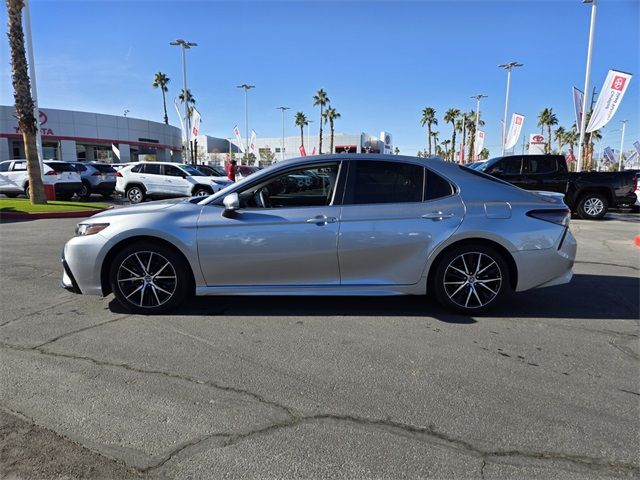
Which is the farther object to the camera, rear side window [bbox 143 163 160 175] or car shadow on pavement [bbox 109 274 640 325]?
rear side window [bbox 143 163 160 175]

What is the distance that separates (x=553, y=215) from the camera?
185 inches

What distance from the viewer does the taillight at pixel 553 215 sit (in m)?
4.68

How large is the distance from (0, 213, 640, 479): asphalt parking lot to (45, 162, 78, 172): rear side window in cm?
1476

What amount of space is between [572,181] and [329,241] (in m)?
12.5

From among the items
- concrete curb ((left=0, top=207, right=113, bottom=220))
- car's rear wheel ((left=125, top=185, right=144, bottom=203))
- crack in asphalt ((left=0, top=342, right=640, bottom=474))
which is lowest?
crack in asphalt ((left=0, top=342, right=640, bottom=474))

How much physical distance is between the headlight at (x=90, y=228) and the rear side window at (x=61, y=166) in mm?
15556

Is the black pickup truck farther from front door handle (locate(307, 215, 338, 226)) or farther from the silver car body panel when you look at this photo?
front door handle (locate(307, 215, 338, 226))

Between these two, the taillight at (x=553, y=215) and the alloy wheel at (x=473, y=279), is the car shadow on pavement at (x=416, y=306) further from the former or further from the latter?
the taillight at (x=553, y=215)

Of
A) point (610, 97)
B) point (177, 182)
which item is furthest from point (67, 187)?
point (610, 97)

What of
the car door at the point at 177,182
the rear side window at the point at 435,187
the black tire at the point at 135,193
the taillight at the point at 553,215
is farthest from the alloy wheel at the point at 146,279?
the black tire at the point at 135,193

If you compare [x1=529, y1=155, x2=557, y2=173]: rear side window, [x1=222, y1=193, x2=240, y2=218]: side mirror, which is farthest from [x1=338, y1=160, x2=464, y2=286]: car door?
[x1=529, y1=155, x2=557, y2=173]: rear side window

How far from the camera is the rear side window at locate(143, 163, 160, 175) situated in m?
18.1

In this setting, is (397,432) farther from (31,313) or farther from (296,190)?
(31,313)

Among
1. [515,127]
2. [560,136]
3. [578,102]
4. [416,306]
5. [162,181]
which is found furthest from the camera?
[560,136]
